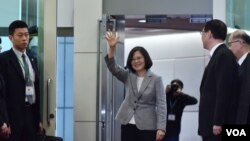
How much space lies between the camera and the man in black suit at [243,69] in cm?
363

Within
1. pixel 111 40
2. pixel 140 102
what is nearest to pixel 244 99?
pixel 140 102

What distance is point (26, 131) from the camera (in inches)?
177

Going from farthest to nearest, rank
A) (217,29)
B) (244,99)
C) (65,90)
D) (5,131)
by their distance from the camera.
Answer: (65,90) < (5,131) < (217,29) < (244,99)

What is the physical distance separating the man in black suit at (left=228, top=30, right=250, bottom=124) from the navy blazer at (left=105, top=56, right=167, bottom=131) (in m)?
0.72

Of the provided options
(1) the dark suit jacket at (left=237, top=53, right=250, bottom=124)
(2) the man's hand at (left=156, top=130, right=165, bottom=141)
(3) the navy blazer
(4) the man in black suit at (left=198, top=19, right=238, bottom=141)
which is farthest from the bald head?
(2) the man's hand at (left=156, top=130, right=165, bottom=141)

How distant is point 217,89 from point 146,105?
849mm

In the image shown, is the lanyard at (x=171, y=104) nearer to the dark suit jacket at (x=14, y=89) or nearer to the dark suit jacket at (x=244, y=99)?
the dark suit jacket at (x=14, y=89)

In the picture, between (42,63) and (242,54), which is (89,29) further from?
(242,54)

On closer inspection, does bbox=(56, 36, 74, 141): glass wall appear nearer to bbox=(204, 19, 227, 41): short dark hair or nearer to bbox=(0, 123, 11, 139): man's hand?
bbox=(0, 123, 11, 139): man's hand

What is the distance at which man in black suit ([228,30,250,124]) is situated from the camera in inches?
143

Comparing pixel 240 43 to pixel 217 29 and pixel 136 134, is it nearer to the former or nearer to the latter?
pixel 217 29

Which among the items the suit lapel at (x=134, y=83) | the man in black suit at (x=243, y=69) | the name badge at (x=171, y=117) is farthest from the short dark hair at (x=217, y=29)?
the name badge at (x=171, y=117)

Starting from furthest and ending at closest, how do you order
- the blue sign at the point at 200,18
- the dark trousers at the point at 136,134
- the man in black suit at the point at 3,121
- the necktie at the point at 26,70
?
the blue sign at the point at 200,18, the necktie at the point at 26,70, the dark trousers at the point at 136,134, the man in black suit at the point at 3,121

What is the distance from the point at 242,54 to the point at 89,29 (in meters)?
2.60
